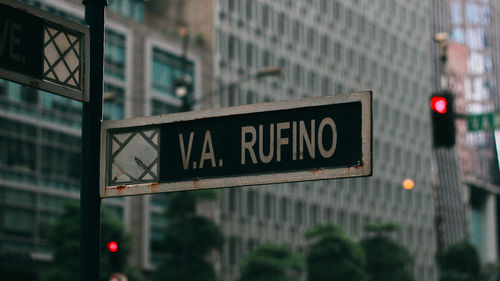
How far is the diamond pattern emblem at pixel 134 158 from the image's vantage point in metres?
5.65

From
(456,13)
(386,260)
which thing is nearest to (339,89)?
(386,260)

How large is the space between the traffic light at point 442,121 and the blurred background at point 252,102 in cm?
4

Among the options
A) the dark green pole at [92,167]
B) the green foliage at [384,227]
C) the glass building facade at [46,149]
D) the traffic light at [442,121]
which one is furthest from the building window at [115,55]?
the dark green pole at [92,167]

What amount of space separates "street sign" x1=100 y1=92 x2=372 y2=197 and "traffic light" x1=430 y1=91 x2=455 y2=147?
1317 cm

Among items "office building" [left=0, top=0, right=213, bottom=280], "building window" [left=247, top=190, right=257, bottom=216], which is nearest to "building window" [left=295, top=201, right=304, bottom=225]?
"building window" [left=247, top=190, right=257, bottom=216]

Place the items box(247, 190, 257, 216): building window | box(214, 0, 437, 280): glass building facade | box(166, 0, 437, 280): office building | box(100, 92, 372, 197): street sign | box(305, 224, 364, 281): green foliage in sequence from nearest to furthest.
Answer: box(100, 92, 372, 197): street sign
box(305, 224, 364, 281): green foliage
box(166, 0, 437, 280): office building
box(247, 190, 257, 216): building window
box(214, 0, 437, 280): glass building facade

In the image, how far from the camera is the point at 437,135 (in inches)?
722

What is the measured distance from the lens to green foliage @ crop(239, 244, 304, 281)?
5706cm

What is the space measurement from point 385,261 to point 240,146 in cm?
6268

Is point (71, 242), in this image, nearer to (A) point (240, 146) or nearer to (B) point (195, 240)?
(B) point (195, 240)

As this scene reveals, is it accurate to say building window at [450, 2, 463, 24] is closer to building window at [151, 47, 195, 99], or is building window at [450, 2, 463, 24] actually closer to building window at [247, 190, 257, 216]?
building window at [247, 190, 257, 216]

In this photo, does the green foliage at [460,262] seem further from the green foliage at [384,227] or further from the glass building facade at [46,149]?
the glass building facade at [46,149]

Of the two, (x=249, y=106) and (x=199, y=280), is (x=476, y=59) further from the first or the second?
(x=249, y=106)

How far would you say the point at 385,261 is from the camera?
219ft
